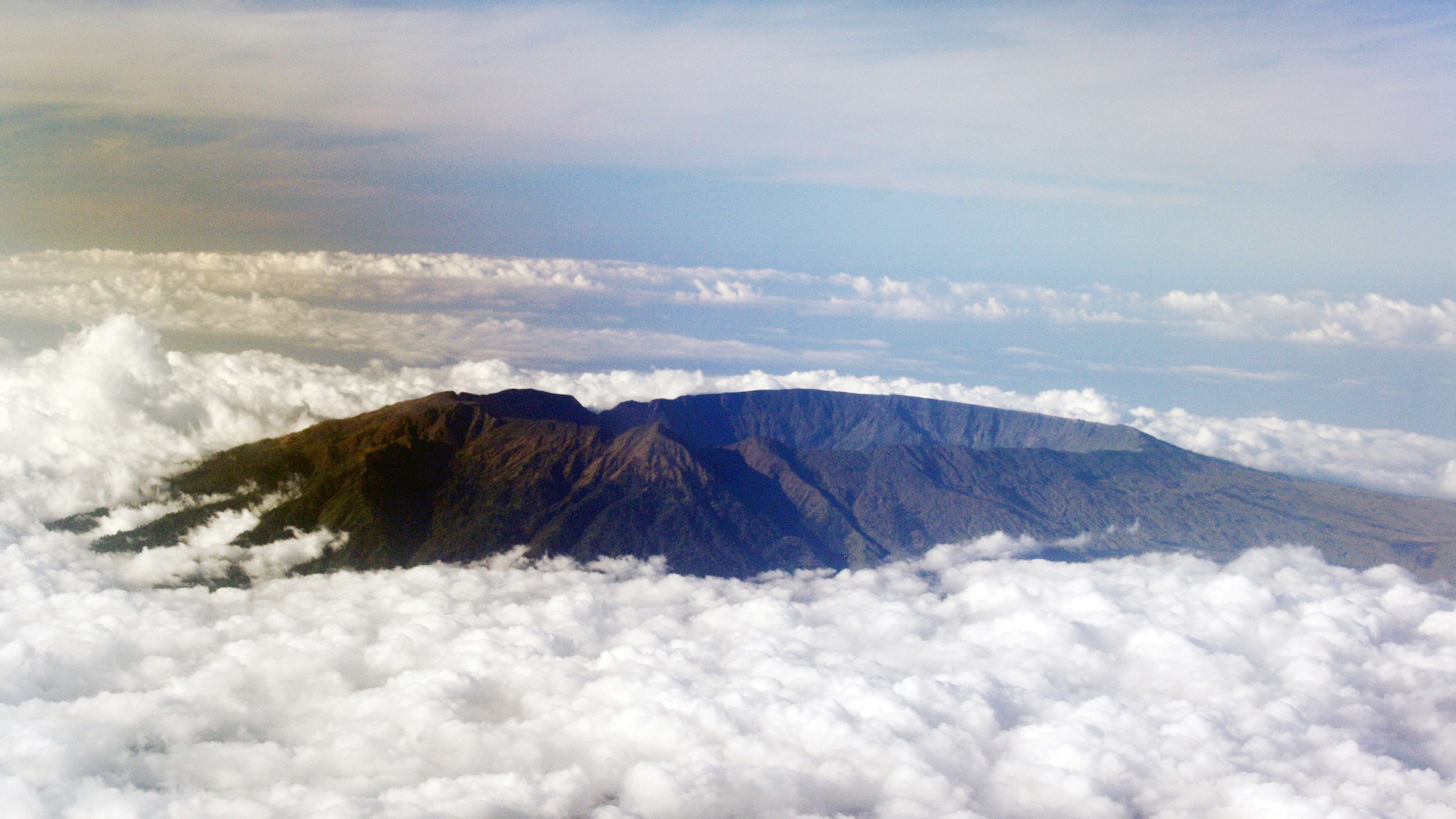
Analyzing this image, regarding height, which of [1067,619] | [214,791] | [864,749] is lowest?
[214,791]

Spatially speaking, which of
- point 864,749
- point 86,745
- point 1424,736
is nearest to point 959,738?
point 864,749

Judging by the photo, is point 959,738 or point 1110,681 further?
point 1110,681

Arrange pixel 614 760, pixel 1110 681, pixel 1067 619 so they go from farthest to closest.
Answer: pixel 1067 619 < pixel 1110 681 < pixel 614 760

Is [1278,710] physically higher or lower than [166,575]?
higher

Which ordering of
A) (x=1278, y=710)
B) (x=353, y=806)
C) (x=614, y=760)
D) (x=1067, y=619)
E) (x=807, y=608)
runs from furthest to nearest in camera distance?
(x=807, y=608) < (x=1067, y=619) < (x=1278, y=710) < (x=614, y=760) < (x=353, y=806)

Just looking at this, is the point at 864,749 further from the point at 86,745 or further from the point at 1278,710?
the point at 86,745

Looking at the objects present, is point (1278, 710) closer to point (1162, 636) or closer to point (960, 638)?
point (1162, 636)

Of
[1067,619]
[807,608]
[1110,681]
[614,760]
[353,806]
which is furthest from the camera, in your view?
[807,608]

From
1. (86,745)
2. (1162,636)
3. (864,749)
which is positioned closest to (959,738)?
(864,749)

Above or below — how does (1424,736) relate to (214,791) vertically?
above
